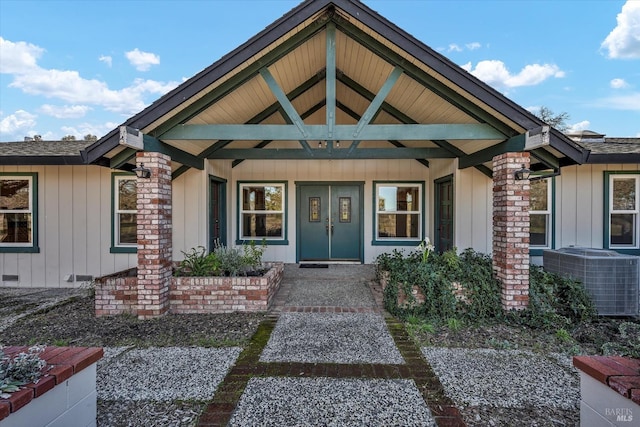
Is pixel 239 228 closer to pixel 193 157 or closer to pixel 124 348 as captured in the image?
pixel 193 157

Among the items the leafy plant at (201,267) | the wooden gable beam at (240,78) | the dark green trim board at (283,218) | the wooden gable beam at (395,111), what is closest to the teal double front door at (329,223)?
the dark green trim board at (283,218)

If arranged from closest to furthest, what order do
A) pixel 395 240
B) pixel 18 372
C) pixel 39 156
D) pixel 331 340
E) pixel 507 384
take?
pixel 18 372, pixel 507 384, pixel 331 340, pixel 39 156, pixel 395 240

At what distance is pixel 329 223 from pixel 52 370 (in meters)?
6.59

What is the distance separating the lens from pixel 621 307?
4832 millimetres

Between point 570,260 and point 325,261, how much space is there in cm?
497

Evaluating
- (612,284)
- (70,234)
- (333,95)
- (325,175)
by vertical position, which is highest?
(333,95)

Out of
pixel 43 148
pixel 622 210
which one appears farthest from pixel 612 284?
pixel 43 148

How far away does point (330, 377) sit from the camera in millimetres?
3018

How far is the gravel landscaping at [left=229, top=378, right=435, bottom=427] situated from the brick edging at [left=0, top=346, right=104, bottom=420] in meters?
1.09

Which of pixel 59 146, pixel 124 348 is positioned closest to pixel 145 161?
pixel 124 348

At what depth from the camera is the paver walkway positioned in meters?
2.46

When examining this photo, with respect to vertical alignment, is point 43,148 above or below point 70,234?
above

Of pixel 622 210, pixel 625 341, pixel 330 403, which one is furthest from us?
pixel 622 210

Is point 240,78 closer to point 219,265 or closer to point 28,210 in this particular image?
point 219,265
